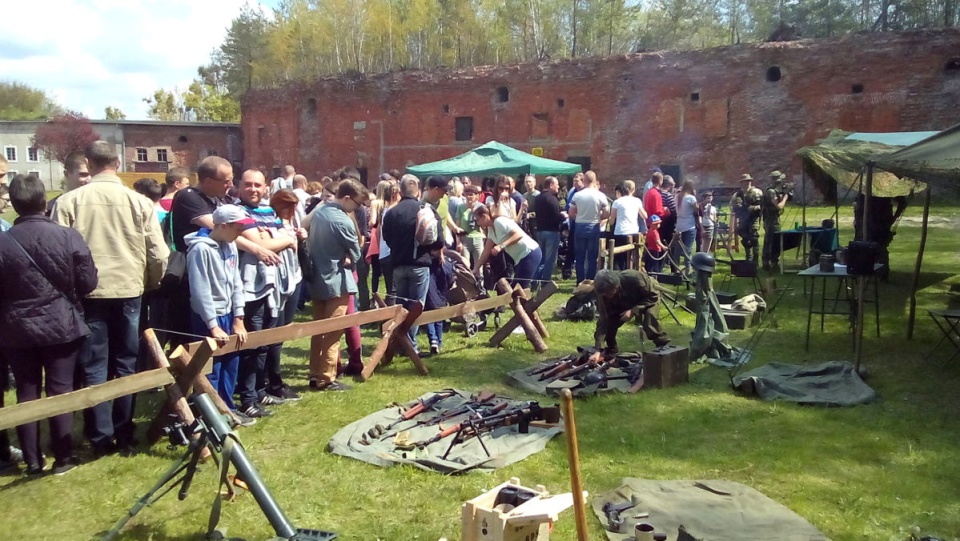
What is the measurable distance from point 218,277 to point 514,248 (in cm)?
410

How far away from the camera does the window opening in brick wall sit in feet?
100

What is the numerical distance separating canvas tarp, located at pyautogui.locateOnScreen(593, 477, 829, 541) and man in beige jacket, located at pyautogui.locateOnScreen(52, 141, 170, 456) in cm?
318

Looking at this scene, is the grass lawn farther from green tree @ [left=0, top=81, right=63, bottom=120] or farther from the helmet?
green tree @ [left=0, top=81, right=63, bottom=120]

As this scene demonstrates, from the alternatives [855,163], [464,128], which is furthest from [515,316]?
[464,128]

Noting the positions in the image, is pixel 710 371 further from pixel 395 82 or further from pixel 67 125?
pixel 67 125

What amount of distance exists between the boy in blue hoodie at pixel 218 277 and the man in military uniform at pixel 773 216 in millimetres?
10053

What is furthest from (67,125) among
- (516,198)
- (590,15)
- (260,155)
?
(516,198)

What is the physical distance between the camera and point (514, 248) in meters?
8.59

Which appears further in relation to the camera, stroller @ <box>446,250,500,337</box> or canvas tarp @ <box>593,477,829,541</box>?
stroller @ <box>446,250,500,337</box>

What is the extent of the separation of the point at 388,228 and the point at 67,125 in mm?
43251

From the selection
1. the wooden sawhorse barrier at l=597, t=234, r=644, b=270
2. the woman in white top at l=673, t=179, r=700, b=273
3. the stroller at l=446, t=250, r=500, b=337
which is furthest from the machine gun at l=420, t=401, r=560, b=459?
the woman in white top at l=673, t=179, r=700, b=273

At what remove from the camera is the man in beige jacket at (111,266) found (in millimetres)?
4719

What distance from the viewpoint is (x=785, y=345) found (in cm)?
813

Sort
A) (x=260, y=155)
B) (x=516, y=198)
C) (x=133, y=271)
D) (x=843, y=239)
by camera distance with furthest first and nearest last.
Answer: (x=260, y=155)
(x=843, y=239)
(x=516, y=198)
(x=133, y=271)
